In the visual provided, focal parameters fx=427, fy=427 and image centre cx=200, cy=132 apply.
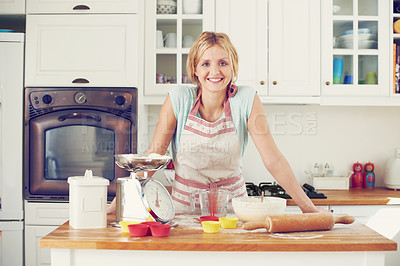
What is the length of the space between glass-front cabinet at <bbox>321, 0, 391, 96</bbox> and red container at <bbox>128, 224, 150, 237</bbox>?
2.05m

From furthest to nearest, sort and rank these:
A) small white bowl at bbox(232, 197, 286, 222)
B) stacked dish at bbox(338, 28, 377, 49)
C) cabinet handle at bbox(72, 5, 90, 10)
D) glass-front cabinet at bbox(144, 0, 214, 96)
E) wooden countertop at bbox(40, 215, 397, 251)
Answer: stacked dish at bbox(338, 28, 377, 49)
glass-front cabinet at bbox(144, 0, 214, 96)
cabinet handle at bbox(72, 5, 90, 10)
small white bowl at bbox(232, 197, 286, 222)
wooden countertop at bbox(40, 215, 397, 251)

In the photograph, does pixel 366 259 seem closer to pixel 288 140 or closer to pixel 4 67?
pixel 288 140

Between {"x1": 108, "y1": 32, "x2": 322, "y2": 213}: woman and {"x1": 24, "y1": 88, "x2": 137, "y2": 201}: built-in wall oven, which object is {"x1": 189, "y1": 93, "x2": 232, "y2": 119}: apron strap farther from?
{"x1": 24, "y1": 88, "x2": 137, "y2": 201}: built-in wall oven

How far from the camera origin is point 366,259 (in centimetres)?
133

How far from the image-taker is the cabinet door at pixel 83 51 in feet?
9.01

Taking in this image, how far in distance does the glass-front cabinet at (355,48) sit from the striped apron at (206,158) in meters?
Answer: 1.27

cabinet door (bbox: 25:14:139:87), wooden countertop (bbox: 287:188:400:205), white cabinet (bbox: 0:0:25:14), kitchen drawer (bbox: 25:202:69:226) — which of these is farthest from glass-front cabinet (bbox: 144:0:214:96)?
wooden countertop (bbox: 287:188:400:205)

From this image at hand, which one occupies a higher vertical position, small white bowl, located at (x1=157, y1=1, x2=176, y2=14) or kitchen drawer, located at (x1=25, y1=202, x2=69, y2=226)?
small white bowl, located at (x1=157, y1=1, x2=176, y2=14)

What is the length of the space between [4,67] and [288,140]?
211cm

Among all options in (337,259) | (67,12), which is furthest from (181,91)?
(67,12)

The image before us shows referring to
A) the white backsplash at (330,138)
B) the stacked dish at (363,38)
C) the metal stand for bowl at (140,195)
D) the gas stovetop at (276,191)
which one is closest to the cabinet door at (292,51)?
the stacked dish at (363,38)

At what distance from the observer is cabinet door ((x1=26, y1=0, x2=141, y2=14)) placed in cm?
276

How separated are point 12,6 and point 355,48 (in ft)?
7.81

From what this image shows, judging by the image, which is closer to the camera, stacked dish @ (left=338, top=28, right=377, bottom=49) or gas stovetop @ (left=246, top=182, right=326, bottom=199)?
gas stovetop @ (left=246, top=182, right=326, bottom=199)
